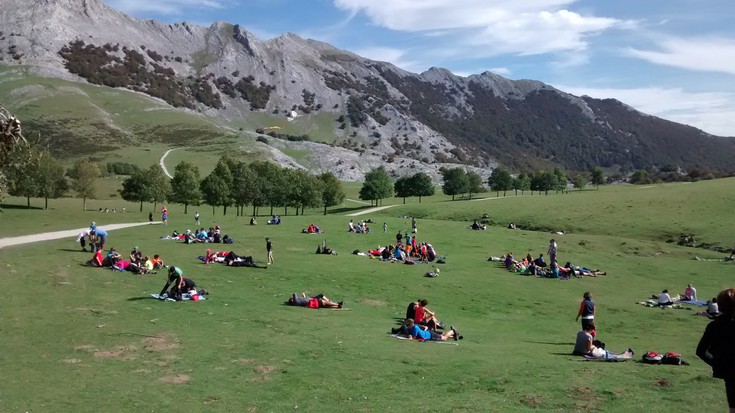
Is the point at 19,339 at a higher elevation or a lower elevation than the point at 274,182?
lower

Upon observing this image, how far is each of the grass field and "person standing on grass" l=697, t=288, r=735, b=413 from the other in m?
4.55

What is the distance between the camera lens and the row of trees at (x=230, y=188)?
88500 millimetres

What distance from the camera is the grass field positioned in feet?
45.0

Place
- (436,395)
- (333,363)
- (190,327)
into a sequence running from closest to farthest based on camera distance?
(436,395) < (333,363) < (190,327)

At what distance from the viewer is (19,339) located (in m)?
17.6

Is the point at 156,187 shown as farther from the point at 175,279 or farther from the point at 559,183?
the point at 559,183

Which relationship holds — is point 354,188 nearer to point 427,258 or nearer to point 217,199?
point 217,199

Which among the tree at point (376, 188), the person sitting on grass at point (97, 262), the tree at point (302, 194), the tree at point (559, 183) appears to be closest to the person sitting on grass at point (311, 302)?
the person sitting on grass at point (97, 262)

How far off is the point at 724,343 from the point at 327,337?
14155 millimetres

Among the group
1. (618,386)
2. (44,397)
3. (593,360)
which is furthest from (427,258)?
(44,397)

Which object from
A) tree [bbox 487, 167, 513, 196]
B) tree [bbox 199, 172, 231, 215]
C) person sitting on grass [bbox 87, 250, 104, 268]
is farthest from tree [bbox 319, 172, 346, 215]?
tree [bbox 487, 167, 513, 196]

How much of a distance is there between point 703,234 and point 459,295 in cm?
4944

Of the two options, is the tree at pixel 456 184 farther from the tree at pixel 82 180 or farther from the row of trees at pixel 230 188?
the tree at pixel 82 180

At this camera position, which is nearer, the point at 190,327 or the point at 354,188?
the point at 190,327
